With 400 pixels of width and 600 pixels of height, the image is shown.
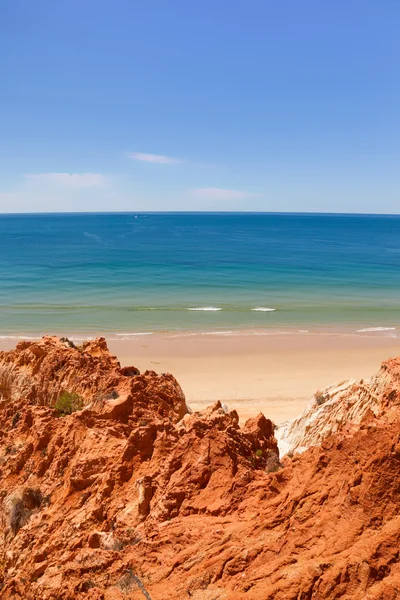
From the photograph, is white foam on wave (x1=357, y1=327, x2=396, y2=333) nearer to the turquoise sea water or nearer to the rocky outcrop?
the turquoise sea water

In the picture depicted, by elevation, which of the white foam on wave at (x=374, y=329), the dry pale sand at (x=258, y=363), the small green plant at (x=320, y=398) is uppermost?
the small green plant at (x=320, y=398)

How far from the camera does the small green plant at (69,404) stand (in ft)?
35.7

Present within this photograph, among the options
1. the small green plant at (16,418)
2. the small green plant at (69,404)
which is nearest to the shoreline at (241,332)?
the small green plant at (69,404)

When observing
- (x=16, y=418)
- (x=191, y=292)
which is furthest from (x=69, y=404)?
(x=191, y=292)

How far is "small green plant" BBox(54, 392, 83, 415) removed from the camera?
10.9 meters

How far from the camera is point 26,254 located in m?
80.6

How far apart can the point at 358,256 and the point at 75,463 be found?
8252 centimetres

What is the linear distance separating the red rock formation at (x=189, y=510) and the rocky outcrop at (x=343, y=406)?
136 centimetres

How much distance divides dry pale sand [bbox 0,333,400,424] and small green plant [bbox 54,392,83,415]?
946cm

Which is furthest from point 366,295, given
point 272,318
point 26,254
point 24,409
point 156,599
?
point 26,254

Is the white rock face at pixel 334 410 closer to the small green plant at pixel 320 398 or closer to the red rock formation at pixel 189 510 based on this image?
the small green plant at pixel 320 398

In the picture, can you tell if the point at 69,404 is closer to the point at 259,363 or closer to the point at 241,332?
the point at 259,363

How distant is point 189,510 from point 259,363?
837 inches

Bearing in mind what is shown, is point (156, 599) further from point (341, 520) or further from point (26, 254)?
point (26, 254)
